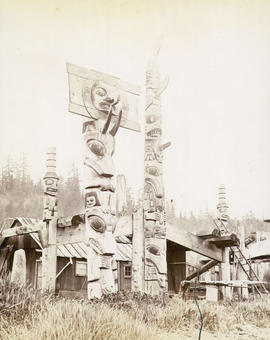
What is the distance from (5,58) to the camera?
18.8ft

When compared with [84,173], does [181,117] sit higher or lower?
higher

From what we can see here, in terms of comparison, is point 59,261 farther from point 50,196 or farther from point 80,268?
point 50,196

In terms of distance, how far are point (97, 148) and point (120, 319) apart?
2.88m

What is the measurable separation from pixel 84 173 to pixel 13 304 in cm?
246

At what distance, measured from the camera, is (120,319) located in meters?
4.52

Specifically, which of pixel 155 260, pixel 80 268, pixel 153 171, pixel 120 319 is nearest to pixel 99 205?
pixel 155 260

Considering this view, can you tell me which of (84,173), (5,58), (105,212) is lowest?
(105,212)

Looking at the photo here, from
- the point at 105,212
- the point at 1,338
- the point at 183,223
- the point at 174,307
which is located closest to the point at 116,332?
the point at 1,338

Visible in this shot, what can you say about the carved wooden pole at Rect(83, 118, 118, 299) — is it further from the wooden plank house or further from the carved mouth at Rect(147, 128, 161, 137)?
the wooden plank house

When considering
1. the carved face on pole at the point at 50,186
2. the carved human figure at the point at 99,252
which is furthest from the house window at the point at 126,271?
the carved human figure at the point at 99,252

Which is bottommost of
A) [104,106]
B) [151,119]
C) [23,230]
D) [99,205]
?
[23,230]

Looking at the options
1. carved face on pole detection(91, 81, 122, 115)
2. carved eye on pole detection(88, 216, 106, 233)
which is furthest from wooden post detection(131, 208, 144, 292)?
carved face on pole detection(91, 81, 122, 115)

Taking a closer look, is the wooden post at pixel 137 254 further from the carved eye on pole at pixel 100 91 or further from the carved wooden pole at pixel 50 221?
the carved eye on pole at pixel 100 91

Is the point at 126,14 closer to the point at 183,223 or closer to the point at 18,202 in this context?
the point at 18,202
